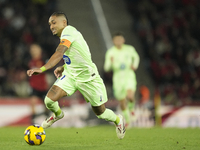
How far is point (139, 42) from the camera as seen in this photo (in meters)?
18.2

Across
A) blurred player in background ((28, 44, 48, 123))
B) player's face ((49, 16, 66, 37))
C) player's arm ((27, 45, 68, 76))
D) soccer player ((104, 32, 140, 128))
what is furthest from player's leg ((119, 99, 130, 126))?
player's arm ((27, 45, 68, 76))

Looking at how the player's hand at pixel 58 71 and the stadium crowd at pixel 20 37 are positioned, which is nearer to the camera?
the player's hand at pixel 58 71

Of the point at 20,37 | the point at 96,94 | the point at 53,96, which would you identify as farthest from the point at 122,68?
the point at 20,37

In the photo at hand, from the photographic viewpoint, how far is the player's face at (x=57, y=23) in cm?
653

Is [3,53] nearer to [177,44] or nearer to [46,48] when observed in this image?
[46,48]

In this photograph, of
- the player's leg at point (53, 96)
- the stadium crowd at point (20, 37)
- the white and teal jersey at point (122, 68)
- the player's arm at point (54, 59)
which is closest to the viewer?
the player's arm at point (54, 59)

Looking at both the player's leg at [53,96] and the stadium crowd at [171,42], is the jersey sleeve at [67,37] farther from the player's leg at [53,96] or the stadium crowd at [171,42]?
the stadium crowd at [171,42]

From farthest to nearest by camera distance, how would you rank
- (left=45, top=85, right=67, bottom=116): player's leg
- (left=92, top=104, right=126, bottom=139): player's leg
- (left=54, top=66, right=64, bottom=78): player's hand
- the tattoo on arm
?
(left=54, top=66, right=64, bottom=78): player's hand, (left=92, top=104, right=126, bottom=139): player's leg, (left=45, top=85, right=67, bottom=116): player's leg, the tattoo on arm

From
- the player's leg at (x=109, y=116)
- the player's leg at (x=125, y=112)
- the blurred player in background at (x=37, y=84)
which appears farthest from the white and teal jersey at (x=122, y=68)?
the player's leg at (x=109, y=116)

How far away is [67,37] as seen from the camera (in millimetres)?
6172

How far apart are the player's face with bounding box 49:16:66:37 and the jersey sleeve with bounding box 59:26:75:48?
23cm

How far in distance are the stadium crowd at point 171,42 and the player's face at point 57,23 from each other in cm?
709

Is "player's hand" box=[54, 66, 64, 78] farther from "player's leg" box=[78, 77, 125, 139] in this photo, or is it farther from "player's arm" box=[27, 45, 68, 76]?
"player's arm" box=[27, 45, 68, 76]

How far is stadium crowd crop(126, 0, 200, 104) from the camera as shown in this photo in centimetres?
1420
